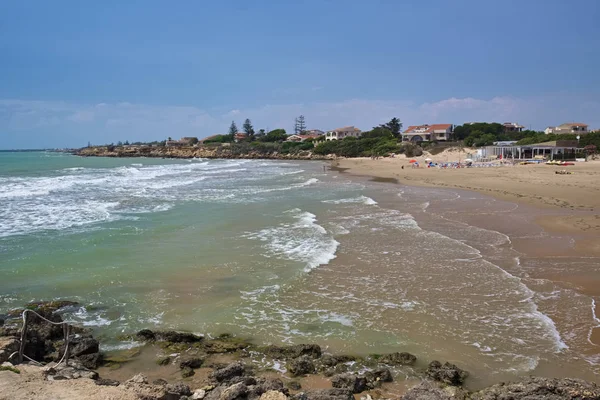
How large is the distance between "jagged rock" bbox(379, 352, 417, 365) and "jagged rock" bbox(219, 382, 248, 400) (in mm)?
2474

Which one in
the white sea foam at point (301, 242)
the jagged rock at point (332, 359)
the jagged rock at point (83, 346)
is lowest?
the jagged rock at point (332, 359)

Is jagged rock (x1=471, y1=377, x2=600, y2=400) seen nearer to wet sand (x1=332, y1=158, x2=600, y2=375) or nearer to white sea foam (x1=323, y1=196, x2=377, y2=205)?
wet sand (x1=332, y1=158, x2=600, y2=375)

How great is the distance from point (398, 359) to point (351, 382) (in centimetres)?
115

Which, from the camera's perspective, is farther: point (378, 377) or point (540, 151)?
point (540, 151)

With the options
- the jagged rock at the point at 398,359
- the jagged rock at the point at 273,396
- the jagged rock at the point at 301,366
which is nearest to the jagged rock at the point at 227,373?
the jagged rock at the point at 301,366

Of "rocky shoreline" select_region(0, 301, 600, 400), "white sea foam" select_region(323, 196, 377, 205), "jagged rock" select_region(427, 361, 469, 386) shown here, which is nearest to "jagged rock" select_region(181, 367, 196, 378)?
"rocky shoreline" select_region(0, 301, 600, 400)

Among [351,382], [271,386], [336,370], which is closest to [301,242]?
[336,370]

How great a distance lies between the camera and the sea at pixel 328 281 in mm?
7188

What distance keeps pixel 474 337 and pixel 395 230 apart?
8.36m

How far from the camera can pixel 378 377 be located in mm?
5992

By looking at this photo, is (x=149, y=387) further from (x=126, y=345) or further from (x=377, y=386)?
(x=377, y=386)

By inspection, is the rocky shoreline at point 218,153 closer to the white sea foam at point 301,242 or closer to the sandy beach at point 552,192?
the sandy beach at point 552,192

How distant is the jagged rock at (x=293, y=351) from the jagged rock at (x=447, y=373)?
178cm

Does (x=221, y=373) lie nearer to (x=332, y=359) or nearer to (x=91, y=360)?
(x=332, y=359)
